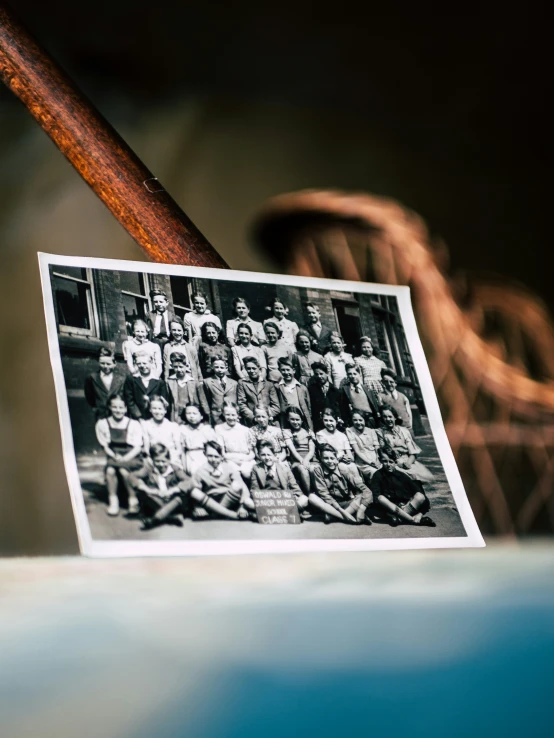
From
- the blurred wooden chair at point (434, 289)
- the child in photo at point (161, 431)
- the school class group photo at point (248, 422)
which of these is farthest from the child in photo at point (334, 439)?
the blurred wooden chair at point (434, 289)

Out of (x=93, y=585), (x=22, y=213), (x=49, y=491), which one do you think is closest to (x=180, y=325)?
(x=93, y=585)

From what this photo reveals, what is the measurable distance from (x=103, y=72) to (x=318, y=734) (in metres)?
1.66

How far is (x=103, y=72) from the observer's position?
5.18 ft

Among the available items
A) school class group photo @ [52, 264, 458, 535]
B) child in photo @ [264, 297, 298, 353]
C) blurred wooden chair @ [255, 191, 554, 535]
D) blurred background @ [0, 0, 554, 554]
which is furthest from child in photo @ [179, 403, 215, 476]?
blurred background @ [0, 0, 554, 554]

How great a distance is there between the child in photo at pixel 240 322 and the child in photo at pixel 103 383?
0.09m

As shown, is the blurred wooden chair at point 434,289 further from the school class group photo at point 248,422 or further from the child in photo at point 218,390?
the child in photo at point 218,390

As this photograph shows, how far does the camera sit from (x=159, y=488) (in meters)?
0.38

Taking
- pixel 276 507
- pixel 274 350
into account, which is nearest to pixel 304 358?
pixel 274 350

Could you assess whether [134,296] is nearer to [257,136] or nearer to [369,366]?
[369,366]

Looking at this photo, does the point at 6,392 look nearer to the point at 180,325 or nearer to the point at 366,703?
the point at 180,325

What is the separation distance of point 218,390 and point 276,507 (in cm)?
9

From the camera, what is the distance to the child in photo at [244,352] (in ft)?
1.52

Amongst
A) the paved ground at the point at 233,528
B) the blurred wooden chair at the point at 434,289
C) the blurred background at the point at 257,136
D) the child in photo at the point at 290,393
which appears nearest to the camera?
the paved ground at the point at 233,528

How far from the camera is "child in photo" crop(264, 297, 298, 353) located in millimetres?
499
